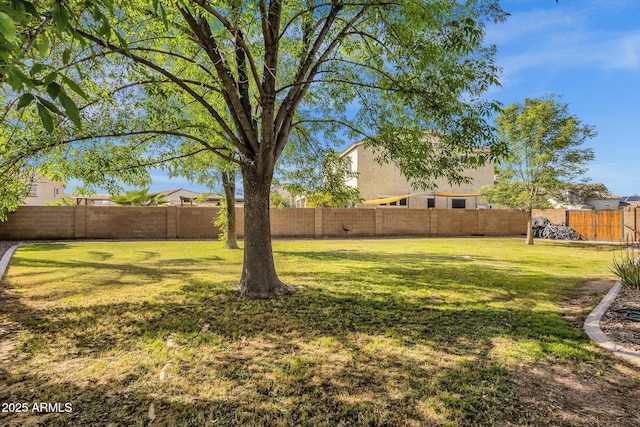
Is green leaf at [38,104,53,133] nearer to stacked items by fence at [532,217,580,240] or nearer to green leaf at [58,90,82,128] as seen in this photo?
green leaf at [58,90,82,128]

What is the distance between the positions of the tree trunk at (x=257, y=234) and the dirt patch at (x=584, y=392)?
15.5ft

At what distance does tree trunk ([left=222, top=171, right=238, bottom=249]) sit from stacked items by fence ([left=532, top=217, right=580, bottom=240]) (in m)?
21.4

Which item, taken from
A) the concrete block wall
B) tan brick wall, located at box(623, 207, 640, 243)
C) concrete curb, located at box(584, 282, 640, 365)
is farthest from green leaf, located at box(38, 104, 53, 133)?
tan brick wall, located at box(623, 207, 640, 243)

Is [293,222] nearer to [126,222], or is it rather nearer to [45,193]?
[126,222]

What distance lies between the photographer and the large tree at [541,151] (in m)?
18.4

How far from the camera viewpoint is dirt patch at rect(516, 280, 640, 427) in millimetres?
2830

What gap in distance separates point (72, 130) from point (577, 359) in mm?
8353

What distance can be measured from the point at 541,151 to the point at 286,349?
20095mm

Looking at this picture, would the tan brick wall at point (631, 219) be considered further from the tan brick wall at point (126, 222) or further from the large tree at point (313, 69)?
the tan brick wall at point (126, 222)

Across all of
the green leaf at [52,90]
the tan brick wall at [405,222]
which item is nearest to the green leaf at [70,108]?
the green leaf at [52,90]

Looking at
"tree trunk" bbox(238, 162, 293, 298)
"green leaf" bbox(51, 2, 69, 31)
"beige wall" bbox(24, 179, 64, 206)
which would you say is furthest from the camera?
"beige wall" bbox(24, 179, 64, 206)

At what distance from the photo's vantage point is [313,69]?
7203 millimetres

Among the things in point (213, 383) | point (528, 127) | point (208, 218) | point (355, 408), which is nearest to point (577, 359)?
point (355, 408)

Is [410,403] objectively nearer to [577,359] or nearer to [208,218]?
[577,359]
